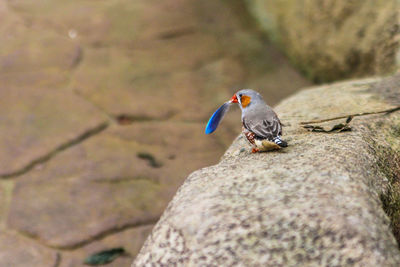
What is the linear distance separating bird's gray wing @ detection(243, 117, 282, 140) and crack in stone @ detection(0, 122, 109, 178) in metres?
2.16

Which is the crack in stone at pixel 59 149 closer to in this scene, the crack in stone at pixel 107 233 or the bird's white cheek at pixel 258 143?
the crack in stone at pixel 107 233

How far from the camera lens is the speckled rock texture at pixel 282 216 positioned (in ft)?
5.11

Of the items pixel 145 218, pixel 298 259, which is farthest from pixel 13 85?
pixel 298 259

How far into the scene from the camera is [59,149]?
3.96 meters

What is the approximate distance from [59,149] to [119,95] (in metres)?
0.90

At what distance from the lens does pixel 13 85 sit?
4.57m

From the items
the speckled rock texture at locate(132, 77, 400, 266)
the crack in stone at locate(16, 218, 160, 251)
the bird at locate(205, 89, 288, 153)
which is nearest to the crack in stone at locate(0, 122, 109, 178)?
the crack in stone at locate(16, 218, 160, 251)

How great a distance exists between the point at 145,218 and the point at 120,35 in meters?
2.56

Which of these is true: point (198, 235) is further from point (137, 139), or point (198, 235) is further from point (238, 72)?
point (238, 72)

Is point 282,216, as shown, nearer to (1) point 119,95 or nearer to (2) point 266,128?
(2) point 266,128

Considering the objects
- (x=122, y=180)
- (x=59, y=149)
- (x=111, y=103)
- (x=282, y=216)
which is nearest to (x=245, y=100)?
(x=282, y=216)

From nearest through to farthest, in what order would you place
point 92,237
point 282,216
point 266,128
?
point 282,216
point 266,128
point 92,237

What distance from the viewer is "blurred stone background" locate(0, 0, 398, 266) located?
11.1ft

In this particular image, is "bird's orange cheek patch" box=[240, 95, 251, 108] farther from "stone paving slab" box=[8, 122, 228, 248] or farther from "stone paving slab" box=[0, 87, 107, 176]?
"stone paving slab" box=[0, 87, 107, 176]
